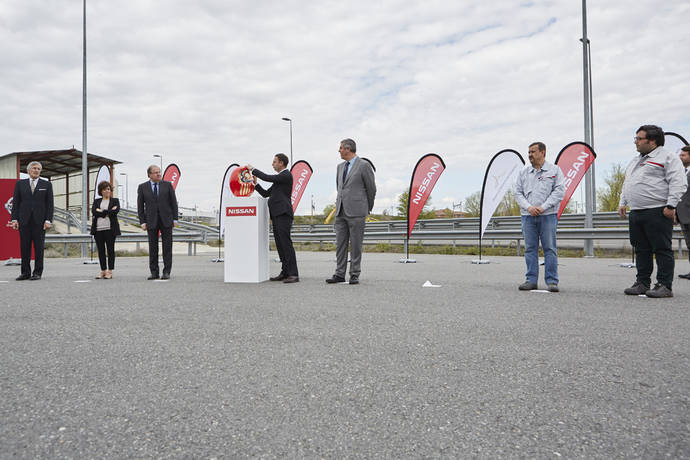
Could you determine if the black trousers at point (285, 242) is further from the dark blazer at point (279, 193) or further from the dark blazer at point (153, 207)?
the dark blazer at point (153, 207)

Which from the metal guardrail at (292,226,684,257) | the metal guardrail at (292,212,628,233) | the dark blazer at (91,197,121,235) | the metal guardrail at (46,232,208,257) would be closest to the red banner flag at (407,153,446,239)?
the metal guardrail at (292,226,684,257)

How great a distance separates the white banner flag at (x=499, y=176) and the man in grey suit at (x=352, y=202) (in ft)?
15.7

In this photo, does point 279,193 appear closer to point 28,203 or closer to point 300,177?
point 28,203

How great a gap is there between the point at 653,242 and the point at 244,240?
547cm

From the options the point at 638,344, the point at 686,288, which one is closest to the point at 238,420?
the point at 638,344

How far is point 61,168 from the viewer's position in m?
32.0

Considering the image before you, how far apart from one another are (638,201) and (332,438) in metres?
5.18

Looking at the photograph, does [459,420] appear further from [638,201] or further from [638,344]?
[638,201]

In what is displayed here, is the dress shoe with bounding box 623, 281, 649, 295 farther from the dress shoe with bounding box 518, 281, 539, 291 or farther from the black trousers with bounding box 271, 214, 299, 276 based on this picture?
the black trousers with bounding box 271, 214, 299, 276

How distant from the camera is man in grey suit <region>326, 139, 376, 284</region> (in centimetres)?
689

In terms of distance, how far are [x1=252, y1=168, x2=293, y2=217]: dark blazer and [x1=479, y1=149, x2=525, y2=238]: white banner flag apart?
17.7 ft

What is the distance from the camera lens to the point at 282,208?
7.18 meters

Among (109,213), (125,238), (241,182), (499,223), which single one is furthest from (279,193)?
(499,223)

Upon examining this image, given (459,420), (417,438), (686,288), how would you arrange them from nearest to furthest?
(417,438) < (459,420) < (686,288)
